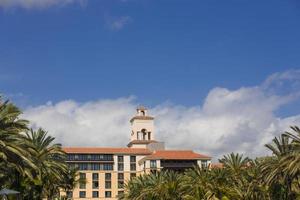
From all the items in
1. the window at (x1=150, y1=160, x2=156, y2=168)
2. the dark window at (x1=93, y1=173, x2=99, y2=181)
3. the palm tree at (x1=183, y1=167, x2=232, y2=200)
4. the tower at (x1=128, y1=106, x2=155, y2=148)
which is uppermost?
the tower at (x1=128, y1=106, x2=155, y2=148)

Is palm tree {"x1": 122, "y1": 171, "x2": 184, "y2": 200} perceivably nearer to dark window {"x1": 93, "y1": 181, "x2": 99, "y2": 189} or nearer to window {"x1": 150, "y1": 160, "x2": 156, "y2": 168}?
window {"x1": 150, "y1": 160, "x2": 156, "y2": 168}

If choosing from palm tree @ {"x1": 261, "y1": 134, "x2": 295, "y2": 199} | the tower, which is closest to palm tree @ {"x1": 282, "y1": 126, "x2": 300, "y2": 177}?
palm tree @ {"x1": 261, "y1": 134, "x2": 295, "y2": 199}

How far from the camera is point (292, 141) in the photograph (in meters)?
62.6

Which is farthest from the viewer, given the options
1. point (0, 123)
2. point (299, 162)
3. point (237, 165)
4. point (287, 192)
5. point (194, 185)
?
point (237, 165)

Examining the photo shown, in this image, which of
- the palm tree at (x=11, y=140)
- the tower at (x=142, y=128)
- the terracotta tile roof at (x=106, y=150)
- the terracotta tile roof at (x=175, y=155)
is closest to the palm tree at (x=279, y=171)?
the palm tree at (x=11, y=140)

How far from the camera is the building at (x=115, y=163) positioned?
150 metres

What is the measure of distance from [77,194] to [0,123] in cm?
11249

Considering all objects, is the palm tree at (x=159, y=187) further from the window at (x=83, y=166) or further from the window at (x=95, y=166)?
the window at (x=95, y=166)

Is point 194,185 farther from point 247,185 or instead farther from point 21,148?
point 21,148

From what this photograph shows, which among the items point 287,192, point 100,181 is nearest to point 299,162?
point 287,192

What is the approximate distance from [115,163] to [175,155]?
17.9 m

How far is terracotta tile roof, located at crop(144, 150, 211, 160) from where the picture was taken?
149m

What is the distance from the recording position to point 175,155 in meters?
152

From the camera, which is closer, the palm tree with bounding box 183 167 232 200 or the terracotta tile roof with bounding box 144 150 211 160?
the palm tree with bounding box 183 167 232 200
